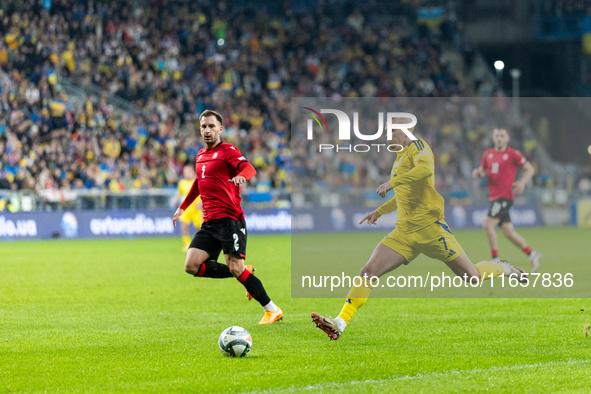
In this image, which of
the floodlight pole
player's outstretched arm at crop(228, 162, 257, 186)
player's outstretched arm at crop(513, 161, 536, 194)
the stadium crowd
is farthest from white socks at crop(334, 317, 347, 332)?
the floodlight pole

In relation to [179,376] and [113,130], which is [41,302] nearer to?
[179,376]

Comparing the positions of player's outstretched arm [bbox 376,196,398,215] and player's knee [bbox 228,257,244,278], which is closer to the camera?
player's outstretched arm [bbox 376,196,398,215]

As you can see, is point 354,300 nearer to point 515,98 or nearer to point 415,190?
point 415,190

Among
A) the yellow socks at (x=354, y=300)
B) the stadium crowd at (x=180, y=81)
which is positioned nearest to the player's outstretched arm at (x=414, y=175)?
the yellow socks at (x=354, y=300)

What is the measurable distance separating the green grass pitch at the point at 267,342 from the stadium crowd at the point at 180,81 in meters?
12.0

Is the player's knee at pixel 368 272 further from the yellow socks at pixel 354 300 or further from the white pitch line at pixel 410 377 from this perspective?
the white pitch line at pixel 410 377

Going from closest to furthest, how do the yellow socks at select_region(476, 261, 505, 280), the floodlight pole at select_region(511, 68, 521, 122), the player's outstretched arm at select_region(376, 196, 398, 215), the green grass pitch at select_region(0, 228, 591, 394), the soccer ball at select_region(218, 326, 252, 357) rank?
1. the green grass pitch at select_region(0, 228, 591, 394)
2. the soccer ball at select_region(218, 326, 252, 357)
3. the player's outstretched arm at select_region(376, 196, 398, 215)
4. the yellow socks at select_region(476, 261, 505, 280)
5. the floodlight pole at select_region(511, 68, 521, 122)

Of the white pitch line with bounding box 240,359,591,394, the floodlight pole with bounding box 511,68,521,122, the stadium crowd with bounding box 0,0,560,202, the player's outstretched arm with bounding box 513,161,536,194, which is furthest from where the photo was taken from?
the floodlight pole with bounding box 511,68,521,122

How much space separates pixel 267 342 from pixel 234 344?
0.92 m

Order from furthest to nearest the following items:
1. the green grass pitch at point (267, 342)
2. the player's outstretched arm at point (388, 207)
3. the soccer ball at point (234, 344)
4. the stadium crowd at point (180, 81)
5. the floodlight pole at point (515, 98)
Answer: the floodlight pole at point (515, 98) → the stadium crowd at point (180, 81) → the player's outstretched arm at point (388, 207) → the soccer ball at point (234, 344) → the green grass pitch at point (267, 342)

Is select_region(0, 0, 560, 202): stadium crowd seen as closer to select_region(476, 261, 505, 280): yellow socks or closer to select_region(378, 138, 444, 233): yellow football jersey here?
select_region(476, 261, 505, 280): yellow socks

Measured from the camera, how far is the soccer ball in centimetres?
703

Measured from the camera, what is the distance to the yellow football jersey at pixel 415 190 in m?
8.10

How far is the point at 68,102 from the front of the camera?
92.4 feet
